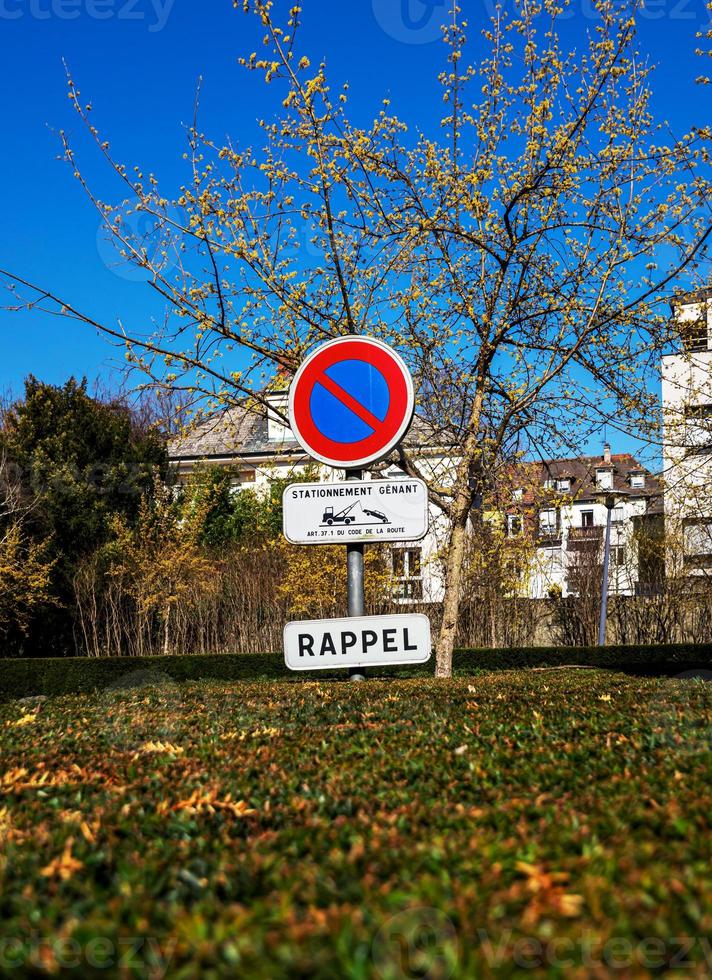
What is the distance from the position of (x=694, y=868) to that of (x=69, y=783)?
6.81ft

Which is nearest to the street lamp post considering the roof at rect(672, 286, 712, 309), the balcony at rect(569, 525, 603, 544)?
the balcony at rect(569, 525, 603, 544)

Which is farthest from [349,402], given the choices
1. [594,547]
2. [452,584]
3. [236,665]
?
[594,547]

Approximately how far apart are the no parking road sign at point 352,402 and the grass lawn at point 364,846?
1.64 m

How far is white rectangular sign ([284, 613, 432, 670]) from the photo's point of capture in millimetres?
4922

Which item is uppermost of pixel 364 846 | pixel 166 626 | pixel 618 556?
pixel 618 556

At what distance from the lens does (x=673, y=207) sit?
11094mm

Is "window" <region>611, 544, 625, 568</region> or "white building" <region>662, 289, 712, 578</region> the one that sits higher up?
"white building" <region>662, 289, 712, 578</region>

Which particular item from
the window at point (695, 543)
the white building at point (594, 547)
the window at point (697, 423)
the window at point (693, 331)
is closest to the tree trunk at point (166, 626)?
the white building at point (594, 547)

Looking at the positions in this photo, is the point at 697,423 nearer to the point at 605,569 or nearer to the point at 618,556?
the point at 605,569

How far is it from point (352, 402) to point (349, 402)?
2 cm

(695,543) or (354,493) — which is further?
(695,543)

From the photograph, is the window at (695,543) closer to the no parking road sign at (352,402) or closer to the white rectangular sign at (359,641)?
the no parking road sign at (352,402)

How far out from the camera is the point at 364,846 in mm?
2152

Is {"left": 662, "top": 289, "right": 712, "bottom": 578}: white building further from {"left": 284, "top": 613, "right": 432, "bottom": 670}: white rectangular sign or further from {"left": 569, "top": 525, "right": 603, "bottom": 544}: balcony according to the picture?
{"left": 569, "top": 525, "right": 603, "bottom": 544}: balcony
